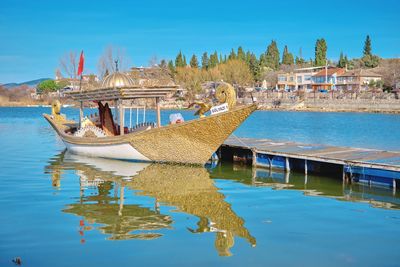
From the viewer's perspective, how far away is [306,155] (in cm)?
1736

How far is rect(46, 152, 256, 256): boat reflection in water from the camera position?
10.4 metres

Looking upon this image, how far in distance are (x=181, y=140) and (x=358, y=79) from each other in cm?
8686

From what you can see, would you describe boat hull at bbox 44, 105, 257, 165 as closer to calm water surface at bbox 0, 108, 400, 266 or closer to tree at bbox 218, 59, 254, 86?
calm water surface at bbox 0, 108, 400, 266

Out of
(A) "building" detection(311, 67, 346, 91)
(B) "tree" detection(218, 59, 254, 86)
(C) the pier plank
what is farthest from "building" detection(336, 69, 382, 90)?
(C) the pier plank

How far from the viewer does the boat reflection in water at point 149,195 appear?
10.4m

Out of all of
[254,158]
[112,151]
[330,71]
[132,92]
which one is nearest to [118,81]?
A: [132,92]

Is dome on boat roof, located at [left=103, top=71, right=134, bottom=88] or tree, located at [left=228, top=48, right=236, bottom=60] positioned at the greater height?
tree, located at [left=228, top=48, right=236, bottom=60]

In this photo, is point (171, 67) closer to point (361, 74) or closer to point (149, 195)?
point (361, 74)

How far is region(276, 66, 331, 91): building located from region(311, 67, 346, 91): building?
291cm

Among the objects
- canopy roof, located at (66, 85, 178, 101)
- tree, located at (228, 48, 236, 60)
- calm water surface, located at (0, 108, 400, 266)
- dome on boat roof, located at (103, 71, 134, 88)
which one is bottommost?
calm water surface, located at (0, 108, 400, 266)

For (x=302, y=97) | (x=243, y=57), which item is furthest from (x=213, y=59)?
(x=302, y=97)

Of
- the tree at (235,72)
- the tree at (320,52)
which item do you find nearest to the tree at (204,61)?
the tree at (235,72)

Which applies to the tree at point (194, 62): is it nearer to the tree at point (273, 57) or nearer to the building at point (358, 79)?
the tree at point (273, 57)

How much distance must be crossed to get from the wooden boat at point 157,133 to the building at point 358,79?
83.4 meters
